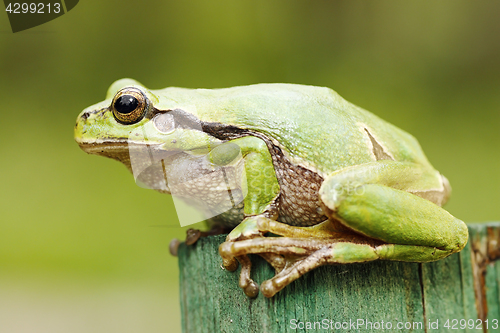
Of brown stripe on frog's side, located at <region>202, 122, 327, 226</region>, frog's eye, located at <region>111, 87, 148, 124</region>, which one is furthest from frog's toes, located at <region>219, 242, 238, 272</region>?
frog's eye, located at <region>111, 87, 148, 124</region>

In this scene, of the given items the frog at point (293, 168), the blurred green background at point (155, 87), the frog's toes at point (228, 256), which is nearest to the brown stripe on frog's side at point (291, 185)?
the frog at point (293, 168)

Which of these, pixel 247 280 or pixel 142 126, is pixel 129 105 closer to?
pixel 142 126

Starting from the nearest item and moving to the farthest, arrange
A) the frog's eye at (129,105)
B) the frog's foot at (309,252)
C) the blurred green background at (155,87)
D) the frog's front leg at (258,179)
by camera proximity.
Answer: the frog's foot at (309,252), the frog's front leg at (258,179), the frog's eye at (129,105), the blurred green background at (155,87)

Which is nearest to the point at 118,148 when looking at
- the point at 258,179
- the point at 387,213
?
the point at 258,179

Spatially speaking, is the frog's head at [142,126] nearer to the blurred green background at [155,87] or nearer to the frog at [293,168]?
the frog at [293,168]

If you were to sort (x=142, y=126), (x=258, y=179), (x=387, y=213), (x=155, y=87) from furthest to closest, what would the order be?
(x=155, y=87) → (x=142, y=126) → (x=258, y=179) → (x=387, y=213)

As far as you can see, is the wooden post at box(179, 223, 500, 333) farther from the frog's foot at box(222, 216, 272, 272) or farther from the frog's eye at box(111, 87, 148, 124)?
the frog's eye at box(111, 87, 148, 124)

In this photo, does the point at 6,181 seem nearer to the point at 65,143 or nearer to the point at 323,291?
the point at 65,143
